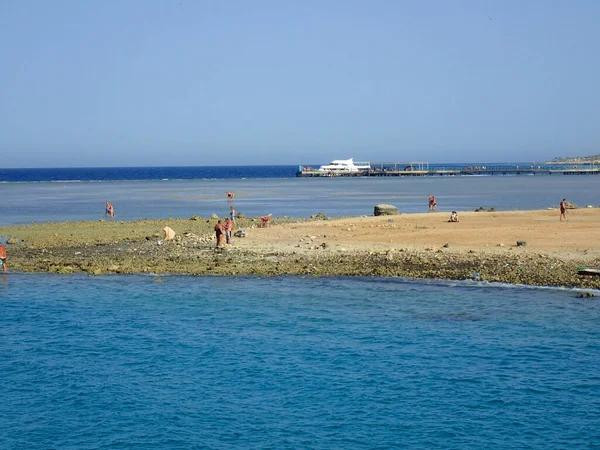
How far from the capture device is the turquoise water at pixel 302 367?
13305 mm

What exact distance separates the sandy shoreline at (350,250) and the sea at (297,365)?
1.87m

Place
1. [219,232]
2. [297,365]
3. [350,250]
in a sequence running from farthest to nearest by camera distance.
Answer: [219,232], [350,250], [297,365]

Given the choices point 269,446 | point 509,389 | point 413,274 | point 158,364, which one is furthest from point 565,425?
point 413,274

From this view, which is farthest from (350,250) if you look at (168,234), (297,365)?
(297,365)

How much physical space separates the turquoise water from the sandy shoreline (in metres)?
2.77

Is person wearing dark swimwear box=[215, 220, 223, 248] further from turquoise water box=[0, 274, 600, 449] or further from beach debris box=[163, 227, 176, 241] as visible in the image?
turquoise water box=[0, 274, 600, 449]

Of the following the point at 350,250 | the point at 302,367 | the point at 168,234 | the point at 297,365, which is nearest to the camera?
the point at 302,367

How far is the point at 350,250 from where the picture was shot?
31438 mm

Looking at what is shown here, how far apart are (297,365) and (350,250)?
14845mm

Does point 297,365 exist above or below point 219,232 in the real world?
below

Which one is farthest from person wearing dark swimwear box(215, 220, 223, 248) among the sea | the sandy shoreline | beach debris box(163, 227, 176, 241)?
the sea

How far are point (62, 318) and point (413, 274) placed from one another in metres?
11.8

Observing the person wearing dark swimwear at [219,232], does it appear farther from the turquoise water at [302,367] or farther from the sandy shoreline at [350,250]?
the turquoise water at [302,367]

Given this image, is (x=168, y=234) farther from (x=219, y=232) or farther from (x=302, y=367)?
(x=302, y=367)
